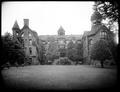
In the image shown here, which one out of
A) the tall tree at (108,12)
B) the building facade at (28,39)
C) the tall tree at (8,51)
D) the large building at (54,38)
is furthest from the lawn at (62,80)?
the building facade at (28,39)

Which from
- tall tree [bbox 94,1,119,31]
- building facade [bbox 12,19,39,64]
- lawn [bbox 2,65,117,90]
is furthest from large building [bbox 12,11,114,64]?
lawn [bbox 2,65,117,90]

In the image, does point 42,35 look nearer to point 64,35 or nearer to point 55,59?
point 64,35

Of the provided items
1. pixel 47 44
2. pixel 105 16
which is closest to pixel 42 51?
pixel 47 44

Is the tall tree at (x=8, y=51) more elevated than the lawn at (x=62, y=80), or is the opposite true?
the tall tree at (x=8, y=51)

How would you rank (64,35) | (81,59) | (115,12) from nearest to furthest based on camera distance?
(115,12), (81,59), (64,35)

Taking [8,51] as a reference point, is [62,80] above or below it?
below

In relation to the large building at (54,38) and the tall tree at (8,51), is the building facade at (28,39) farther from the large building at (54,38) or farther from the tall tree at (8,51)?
the tall tree at (8,51)

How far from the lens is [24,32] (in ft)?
78.9

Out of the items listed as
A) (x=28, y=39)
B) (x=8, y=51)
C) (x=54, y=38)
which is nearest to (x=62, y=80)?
(x=8, y=51)

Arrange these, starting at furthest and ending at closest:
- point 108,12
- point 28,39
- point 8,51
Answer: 1. point 28,39
2. point 8,51
3. point 108,12

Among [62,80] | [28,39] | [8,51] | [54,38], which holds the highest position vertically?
[54,38]

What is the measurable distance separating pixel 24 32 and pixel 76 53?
14297 millimetres

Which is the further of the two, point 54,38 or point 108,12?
point 54,38

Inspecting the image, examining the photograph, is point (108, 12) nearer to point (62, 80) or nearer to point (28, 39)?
point (62, 80)
